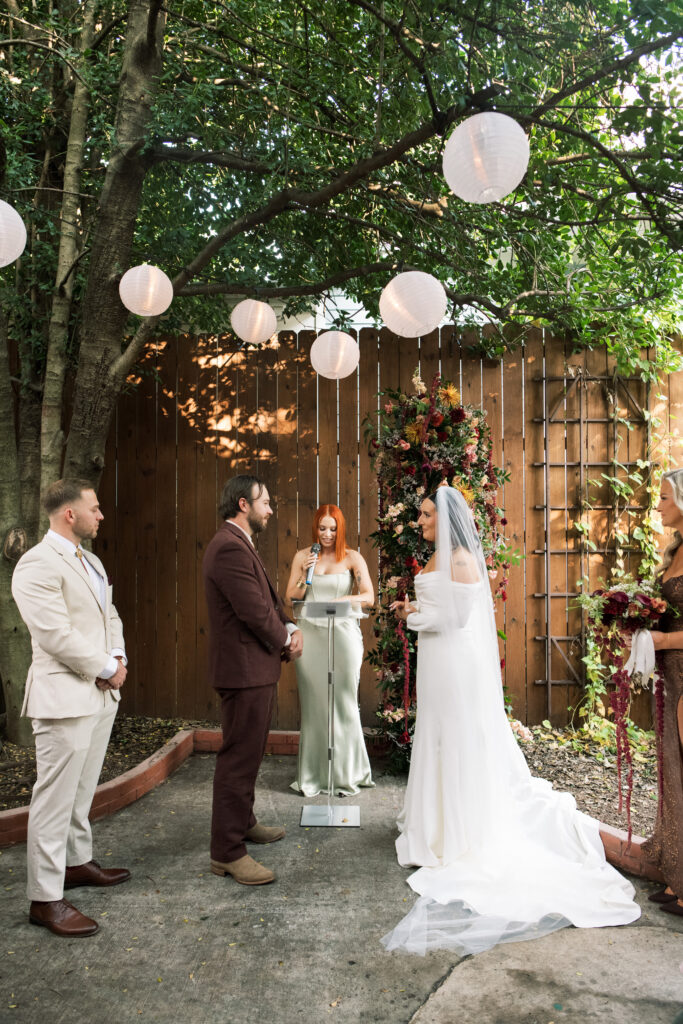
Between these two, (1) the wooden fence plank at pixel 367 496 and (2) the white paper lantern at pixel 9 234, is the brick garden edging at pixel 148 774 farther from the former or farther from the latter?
(2) the white paper lantern at pixel 9 234

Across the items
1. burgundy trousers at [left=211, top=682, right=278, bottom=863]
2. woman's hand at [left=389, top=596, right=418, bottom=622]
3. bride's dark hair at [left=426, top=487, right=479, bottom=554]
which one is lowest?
burgundy trousers at [left=211, top=682, right=278, bottom=863]

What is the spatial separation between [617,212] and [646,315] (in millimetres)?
1337

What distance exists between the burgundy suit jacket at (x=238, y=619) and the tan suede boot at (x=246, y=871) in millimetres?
856

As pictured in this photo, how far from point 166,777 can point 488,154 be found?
4340 millimetres

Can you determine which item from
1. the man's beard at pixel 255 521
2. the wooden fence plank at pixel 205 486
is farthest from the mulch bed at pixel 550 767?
the man's beard at pixel 255 521

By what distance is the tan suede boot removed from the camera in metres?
Answer: 3.70

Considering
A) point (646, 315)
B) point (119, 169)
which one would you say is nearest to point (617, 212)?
point (646, 315)

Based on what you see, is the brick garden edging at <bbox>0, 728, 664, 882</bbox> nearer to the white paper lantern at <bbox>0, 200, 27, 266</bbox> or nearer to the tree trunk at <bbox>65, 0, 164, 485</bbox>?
the tree trunk at <bbox>65, 0, 164, 485</bbox>

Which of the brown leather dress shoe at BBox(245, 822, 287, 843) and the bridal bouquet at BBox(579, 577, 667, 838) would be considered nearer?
the bridal bouquet at BBox(579, 577, 667, 838)

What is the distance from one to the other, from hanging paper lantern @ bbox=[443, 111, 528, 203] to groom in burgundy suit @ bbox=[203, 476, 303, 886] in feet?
6.64

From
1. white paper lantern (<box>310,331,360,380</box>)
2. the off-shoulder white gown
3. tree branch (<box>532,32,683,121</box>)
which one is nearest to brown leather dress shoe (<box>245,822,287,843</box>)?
the off-shoulder white gown

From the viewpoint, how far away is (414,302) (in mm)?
4426

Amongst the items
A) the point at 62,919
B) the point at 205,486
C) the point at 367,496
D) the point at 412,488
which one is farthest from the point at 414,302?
the point at 62,919

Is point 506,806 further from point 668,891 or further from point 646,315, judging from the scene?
point 646,315
